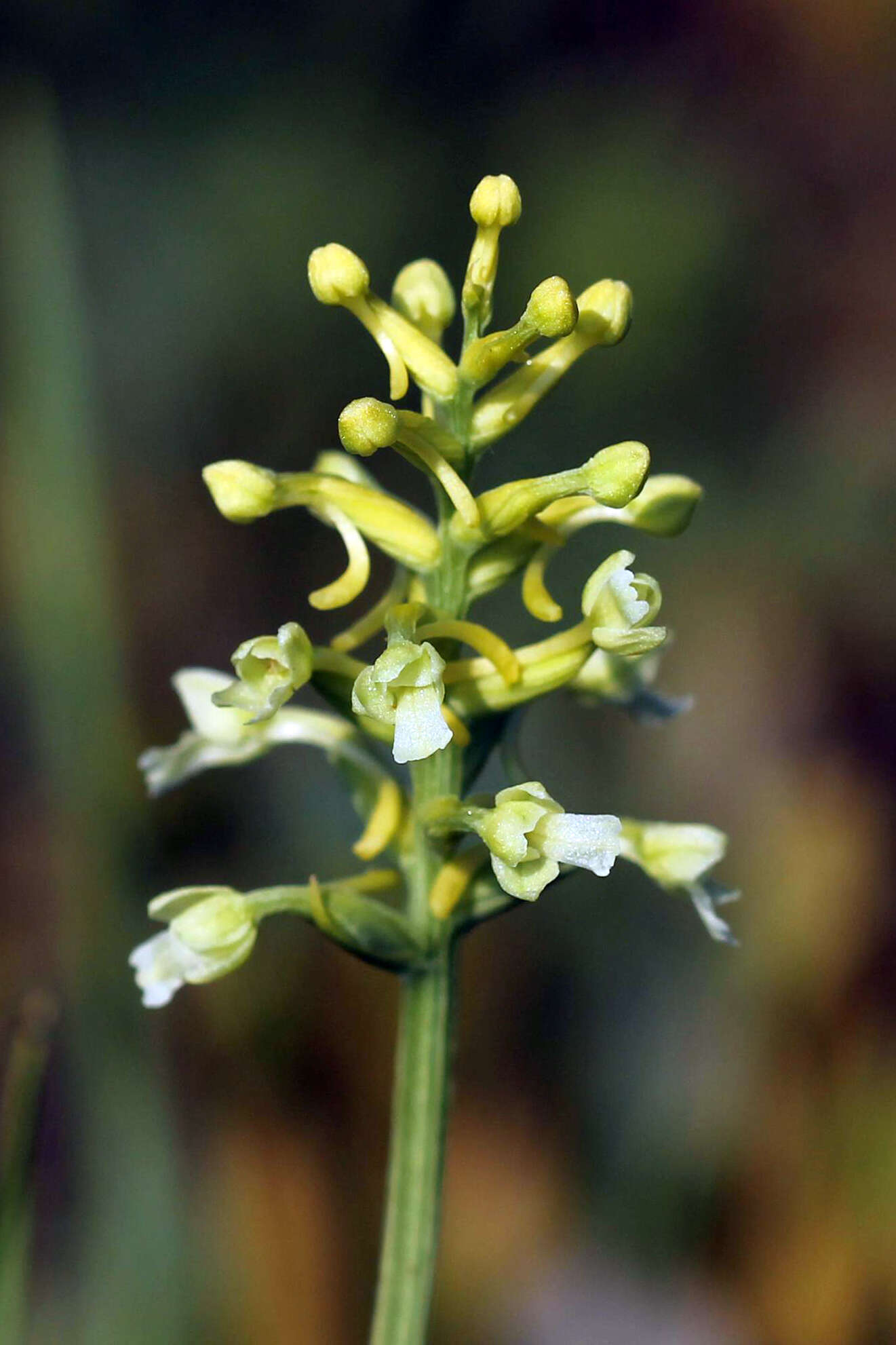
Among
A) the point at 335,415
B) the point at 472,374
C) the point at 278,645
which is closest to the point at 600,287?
the point at 472,374

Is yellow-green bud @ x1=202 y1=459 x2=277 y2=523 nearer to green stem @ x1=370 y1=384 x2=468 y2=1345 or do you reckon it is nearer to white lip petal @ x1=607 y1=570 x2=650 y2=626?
green stem @ x1=370 y1=384 x2=468 y2=1345

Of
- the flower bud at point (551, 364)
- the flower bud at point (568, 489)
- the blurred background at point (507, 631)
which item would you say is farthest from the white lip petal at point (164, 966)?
the flower bud at point (551, 364)

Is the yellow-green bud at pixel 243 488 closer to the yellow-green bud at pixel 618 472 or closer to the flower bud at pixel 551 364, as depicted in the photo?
the flower bud at pixel 551 364

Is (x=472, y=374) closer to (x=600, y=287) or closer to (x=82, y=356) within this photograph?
(x=600, y=287)

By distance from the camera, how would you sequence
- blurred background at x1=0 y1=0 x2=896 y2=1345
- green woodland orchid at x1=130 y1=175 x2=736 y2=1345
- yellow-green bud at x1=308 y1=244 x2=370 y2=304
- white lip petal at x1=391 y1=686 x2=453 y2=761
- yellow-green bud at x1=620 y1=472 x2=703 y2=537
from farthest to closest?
blurred background at x1=0 y1=0 x2=896 y2=1345 < yellow-green bud at x1=620 y1=472 x2=703 y2=537 < yellow-green bud at x1=308 y1=244 x2=370 y2=304 < green woodland orchid at x1=130 y1=175 x2=736 y2=1345 < white lip petal at x1=391 y1=686 x2=453 y2=761

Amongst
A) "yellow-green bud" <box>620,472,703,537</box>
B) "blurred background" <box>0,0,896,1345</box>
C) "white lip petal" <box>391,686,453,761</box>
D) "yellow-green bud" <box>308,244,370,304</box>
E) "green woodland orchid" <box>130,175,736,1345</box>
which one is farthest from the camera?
"blurred background" <box>0,0,896,1345</box>

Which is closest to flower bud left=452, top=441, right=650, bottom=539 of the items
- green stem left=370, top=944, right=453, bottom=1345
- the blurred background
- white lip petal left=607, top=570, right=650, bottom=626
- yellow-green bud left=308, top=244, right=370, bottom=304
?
white lip petal left=607, top=570, right=650, bottom=626
